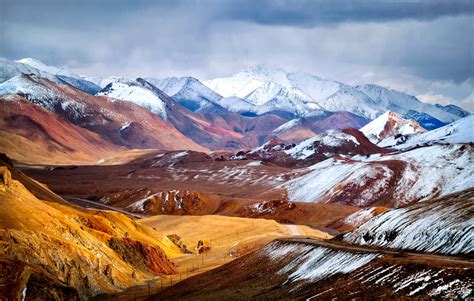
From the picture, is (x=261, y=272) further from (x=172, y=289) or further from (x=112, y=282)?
(x=112, y=282)

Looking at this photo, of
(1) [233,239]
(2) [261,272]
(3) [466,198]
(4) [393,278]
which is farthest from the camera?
(1) [233,239]

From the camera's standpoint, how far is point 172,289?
84438 millimetres

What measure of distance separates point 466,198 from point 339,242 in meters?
17.9

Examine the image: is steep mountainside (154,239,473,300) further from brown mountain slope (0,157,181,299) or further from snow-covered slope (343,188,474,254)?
brown mountain slope (0,157,181,299)

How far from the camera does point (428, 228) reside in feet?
207

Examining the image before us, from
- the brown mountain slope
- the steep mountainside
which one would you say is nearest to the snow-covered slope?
the steep mountainside

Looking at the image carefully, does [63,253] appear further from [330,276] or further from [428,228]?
[428,228]

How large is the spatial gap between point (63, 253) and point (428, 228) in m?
40.4

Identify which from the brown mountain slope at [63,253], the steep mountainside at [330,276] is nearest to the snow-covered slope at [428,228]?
the steep mountainside at [330,276]

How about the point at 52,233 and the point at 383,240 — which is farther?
the point at 52,233

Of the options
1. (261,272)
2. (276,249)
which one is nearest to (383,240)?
(261,272)

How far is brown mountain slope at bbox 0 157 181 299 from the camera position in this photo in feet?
207

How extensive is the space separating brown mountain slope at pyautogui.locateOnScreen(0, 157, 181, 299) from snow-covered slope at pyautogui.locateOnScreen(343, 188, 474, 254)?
31.9m

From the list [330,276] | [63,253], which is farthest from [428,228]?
[63,253]
